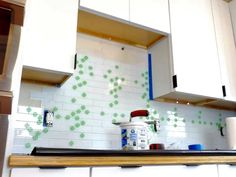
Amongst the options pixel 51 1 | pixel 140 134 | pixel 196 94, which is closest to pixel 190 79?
pixel 196 94

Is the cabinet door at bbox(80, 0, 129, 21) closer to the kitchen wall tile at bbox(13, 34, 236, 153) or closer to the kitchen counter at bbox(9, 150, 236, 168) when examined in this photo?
the kitchen wall tile at bbox(13, 34, 236, 153)

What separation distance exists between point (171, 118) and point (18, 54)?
1.48m

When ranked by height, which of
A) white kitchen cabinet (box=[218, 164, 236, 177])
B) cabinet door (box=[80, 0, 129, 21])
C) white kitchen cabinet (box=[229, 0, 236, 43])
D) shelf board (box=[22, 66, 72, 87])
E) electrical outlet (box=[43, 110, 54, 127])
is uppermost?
white kitchen cabinet (box=[229, 0, 236, 43])

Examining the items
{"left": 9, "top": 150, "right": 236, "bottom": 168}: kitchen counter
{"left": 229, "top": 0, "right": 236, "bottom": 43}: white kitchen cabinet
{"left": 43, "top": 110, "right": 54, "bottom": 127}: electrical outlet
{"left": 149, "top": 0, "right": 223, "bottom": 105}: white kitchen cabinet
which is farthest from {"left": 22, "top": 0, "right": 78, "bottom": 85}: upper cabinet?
{"left": 229, "top": 0, "right": 236, "bottom": 43}: white kitchen cabinet

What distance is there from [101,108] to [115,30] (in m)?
0.62

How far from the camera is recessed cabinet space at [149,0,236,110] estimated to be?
1891mm

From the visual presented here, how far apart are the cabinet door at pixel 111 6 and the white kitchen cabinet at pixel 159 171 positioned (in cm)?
108

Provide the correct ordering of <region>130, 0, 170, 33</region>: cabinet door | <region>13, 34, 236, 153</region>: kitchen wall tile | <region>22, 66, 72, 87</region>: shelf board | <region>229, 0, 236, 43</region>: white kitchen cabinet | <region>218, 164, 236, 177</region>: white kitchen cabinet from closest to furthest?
1. <region>218, 164, 236, 177</region>: white kitchen cabinet
2. <region>22, 66, 72, 87</region>: shelf board
3. <region>13, 34, 236, 153</region>: kitchen wall tile
4. <region>130, 0, 170, 33</region>: cabinet door
5. <region>229, 0, 236, 43</region>: white kitchen cabinet

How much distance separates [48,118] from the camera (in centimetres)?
158

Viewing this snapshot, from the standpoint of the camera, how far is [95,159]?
0.96m

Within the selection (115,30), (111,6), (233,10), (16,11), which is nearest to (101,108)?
(115,30)

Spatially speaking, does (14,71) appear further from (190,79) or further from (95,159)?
A: (190,79)

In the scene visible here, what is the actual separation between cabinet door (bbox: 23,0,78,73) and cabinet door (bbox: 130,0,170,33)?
0.48 meters

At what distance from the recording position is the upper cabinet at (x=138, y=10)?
5.50ft
